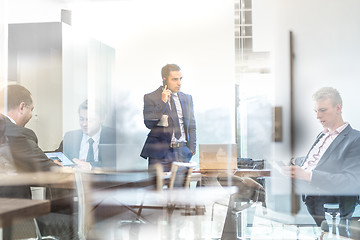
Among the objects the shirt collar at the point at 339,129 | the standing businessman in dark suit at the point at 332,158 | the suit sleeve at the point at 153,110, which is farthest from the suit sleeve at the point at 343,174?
the suit sleeve at the point at 153,110

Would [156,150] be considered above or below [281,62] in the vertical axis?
below

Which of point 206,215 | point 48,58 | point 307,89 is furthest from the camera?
point 48,58

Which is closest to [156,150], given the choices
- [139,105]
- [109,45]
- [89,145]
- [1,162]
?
[139,105]

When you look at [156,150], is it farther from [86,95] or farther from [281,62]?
[281,62]

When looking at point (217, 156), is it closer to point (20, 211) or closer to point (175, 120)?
point (175, 120)

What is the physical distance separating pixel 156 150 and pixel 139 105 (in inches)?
12.6

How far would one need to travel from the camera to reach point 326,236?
8.70ft

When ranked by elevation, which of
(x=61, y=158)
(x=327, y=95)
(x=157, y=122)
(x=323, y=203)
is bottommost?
(x=323, y=203)

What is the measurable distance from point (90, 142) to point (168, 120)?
23.1 inches

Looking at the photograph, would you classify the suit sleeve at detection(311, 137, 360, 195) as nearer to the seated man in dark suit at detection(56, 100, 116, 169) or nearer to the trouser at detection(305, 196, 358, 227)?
the trouser at detection(305, 196, 358, 227)

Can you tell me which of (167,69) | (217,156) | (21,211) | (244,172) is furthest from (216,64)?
(21,211)

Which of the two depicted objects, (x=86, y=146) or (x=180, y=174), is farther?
(x=86, y=146)

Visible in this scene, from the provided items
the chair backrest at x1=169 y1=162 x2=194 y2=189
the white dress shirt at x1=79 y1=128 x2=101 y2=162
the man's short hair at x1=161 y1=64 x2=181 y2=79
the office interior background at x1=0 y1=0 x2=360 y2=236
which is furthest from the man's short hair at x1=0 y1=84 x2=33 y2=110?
the chair backrest at x1=169 y1=162 x2=194 y2=189

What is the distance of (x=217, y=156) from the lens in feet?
8.57
